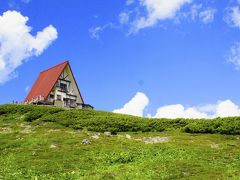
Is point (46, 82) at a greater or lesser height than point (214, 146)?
greater

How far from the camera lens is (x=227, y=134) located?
54469mm

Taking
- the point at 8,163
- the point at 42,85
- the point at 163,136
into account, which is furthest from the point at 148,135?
the point at 42,85

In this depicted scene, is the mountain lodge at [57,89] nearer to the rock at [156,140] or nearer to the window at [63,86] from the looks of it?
the window at [63,86]

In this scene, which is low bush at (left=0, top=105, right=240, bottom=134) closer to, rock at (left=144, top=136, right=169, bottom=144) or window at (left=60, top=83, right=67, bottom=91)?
rock at (left=144, top=136, right=169, bottom=144)

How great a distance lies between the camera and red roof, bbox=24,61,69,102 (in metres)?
93.1

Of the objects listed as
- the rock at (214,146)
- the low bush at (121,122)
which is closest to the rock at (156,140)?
the rock at (214,146)

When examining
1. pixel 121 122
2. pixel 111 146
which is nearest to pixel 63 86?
pixel 121 122

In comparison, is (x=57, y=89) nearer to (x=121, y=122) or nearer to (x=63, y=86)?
(x=63, y=86)

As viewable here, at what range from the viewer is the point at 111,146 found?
47969 mm

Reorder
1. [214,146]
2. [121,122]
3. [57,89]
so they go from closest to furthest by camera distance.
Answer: [214,146] < [121,122] < [57,89]

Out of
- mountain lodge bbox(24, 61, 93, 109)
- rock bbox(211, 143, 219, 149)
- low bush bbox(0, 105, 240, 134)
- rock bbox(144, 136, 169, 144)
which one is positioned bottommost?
rock bbox(211, 143, 219, 149)

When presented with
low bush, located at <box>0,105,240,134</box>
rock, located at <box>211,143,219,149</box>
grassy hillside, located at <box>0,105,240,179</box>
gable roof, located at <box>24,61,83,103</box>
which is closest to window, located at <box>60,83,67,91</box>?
gable roof, located at <box>24,61,83,103</box>

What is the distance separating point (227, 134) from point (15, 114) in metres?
28.7

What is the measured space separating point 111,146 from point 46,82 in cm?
5004
